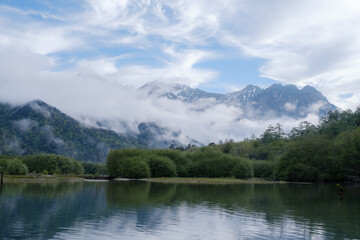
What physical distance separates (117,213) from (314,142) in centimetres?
11376

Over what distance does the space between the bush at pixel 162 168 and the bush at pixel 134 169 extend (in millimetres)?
6627

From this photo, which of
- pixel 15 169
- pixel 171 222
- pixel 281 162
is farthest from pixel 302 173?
pixel 15 169

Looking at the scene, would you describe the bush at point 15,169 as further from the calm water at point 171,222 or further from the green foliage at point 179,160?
the calm water at point 171,222

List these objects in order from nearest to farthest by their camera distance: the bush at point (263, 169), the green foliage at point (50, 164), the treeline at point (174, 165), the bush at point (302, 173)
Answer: the bush at point (302, 173), the treeline at point (174, 165), the green foliage at point (50, 164), the bush at point (263, 169)

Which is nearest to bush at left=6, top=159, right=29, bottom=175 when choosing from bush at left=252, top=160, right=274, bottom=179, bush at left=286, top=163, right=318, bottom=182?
bush at left=286, top=163, right=318, bottom=182

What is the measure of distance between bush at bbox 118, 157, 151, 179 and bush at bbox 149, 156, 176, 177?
663 cm

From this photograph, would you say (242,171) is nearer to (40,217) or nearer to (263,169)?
(263,169)

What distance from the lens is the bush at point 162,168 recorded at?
152m

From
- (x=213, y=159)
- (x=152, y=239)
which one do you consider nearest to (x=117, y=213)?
(x=152, y=239)

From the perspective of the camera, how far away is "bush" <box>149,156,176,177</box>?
15162 centimetres

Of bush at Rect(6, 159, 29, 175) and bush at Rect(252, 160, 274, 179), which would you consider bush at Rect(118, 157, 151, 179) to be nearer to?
bush at Rect(6, 159, 29, 175)

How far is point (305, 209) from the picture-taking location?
151 ft

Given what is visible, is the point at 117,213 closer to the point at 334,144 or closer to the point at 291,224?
the point at 291,224

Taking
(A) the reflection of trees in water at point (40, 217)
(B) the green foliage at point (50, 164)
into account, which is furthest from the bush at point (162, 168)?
(A) the reflection of trees in water at point (40, 217)
